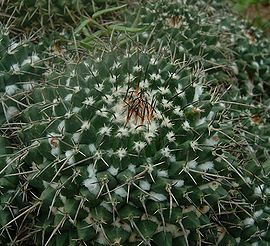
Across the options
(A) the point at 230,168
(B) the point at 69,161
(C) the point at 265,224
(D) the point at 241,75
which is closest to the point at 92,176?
(B) the point at 69,161

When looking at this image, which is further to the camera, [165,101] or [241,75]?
[241,75]

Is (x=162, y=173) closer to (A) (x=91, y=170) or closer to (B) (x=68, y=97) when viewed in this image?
(A) (x=91, y=170)

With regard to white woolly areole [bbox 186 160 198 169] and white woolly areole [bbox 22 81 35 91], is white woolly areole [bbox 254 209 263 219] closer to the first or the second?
white woolly areole [bbox 186 160 198 169]

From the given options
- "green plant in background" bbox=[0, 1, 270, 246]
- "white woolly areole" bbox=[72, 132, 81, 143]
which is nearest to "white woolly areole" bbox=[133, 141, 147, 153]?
"green plant in background" bbox=[0, 1, 270, 246]

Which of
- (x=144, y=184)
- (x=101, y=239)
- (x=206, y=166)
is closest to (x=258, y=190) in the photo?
(x=206, y=166)

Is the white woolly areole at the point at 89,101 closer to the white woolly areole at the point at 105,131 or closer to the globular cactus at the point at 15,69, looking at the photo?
the white woolly areole at the point at 105,131

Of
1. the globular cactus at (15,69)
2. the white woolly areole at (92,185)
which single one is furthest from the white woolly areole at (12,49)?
the white woolly areole at (92,185)

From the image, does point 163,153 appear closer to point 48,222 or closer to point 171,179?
point 171,179

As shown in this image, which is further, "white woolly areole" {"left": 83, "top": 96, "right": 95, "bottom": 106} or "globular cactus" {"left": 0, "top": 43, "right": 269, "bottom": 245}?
"white woolly areole" {"left": 83, "top": 96, "right": 95, "bottom": 106}

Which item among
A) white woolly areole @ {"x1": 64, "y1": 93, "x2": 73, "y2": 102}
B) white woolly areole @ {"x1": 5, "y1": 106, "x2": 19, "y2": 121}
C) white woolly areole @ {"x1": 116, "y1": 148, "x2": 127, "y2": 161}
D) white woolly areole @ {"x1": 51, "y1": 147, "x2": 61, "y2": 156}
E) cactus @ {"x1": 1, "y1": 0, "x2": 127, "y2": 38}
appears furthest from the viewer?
cactus @ {"x1": 1, "y1": 0, "x2": 127, "y2": 38}
